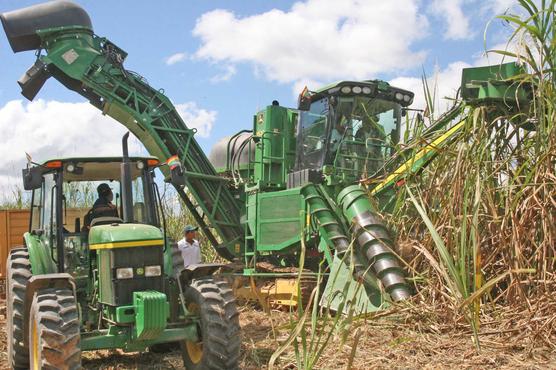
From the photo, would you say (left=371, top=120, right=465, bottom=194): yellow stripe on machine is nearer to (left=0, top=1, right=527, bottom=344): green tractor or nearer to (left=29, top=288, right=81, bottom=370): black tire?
(left=0, top=1, right=527, bottom=344): green tractor

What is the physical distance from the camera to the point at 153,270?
4.86 m

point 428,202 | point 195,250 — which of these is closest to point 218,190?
point 195,250

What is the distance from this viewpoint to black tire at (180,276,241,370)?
15.4ft

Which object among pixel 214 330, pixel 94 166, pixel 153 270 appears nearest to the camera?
pixel 214 330

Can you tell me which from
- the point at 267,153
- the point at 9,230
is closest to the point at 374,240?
the point at 267,153

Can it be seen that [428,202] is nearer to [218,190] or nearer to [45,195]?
[45,195]

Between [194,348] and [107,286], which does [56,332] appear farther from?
[194,348]

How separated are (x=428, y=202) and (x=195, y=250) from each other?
469 centimetres

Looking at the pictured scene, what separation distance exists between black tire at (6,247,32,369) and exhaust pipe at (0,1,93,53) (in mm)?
4502

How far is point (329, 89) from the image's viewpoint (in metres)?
8.11

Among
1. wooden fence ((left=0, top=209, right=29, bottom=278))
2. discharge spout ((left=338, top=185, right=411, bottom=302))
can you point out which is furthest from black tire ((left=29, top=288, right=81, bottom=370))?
wooden fence ((left=0, top=209, right=29, bottom=278))

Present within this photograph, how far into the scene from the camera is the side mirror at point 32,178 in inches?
205

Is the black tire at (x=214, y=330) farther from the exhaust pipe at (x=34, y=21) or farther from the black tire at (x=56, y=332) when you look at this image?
the exhaust pipe at (x=34, y=21)

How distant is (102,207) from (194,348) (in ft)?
4.80
